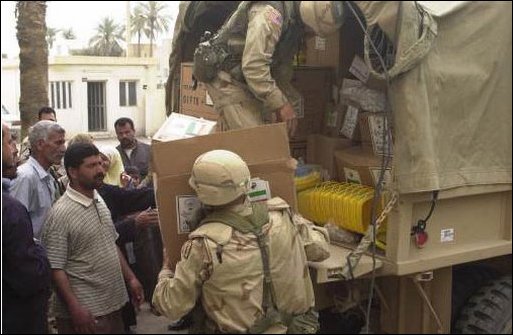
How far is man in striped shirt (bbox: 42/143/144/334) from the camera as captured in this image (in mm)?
3104

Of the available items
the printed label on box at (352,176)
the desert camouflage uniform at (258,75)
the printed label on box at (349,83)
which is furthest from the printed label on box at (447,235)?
the printed label on box at (349,83)

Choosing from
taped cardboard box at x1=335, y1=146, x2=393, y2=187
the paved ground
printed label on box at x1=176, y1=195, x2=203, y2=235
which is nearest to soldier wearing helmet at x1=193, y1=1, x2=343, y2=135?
taped cardboard box at x1=335, y1=146, x2=393, y2=187

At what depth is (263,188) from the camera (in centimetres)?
310

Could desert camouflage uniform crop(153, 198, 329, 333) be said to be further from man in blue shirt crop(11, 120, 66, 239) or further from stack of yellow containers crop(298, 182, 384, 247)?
man in blue shirt crop(11, 120, 66, 239)

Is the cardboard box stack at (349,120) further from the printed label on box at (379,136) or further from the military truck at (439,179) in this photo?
the military truck at (439,179)

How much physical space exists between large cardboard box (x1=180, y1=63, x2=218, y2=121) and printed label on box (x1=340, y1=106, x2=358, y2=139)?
82cm

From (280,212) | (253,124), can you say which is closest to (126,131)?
(253,124)

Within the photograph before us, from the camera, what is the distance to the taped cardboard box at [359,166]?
354 cm

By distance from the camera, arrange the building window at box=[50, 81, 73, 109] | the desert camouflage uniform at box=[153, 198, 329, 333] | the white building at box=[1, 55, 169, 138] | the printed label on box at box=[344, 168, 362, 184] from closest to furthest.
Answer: the desert camouflage uniform at box=[153, 198, 329, 333]
the printed label on box at box=[344, 168, 362, 184]
the building window at box=[50, 81, 73, 109]
the white building at box=[1, 55, 169, 138]

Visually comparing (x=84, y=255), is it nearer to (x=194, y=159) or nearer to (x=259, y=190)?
(x=194, y=159)

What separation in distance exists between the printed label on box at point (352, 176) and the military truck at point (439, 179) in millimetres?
369

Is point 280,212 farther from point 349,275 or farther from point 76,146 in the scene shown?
point 76,146

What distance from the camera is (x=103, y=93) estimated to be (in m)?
29.1

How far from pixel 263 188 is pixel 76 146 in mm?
955
